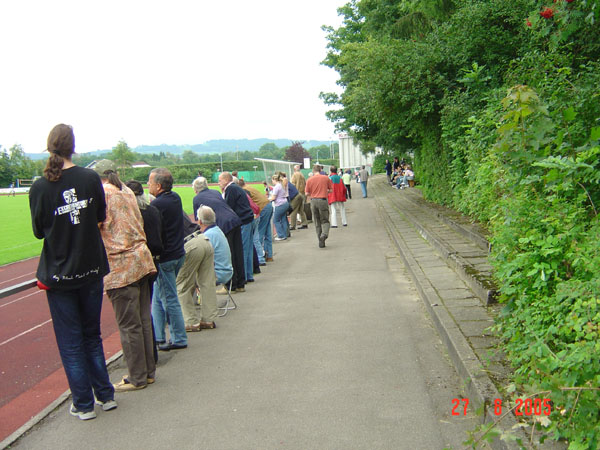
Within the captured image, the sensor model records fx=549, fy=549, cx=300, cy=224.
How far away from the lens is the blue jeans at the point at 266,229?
12.0 m

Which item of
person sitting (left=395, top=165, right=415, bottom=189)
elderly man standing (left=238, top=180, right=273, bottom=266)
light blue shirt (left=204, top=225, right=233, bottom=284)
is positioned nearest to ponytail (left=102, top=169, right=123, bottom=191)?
light blue shirt (left=204, top=225, right=233, bottom=284)

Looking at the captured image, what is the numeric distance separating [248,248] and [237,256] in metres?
0.86

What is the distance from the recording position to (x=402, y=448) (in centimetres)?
377

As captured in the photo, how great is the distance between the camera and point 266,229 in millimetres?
12422

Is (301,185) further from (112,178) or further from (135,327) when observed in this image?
(135,327)

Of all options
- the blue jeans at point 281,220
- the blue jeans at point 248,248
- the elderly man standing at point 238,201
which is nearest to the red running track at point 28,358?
the blue jeans at point 248,248

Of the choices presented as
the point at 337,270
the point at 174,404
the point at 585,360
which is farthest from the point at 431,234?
the point at 585,360

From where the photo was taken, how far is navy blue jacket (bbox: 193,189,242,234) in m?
8.73

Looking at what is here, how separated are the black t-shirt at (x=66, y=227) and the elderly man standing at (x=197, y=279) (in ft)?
7.61

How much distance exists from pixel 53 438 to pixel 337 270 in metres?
7.12

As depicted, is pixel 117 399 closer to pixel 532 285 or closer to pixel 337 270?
pixel 532 285

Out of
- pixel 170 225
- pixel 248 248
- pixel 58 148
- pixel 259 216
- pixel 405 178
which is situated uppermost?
pixel 58 148

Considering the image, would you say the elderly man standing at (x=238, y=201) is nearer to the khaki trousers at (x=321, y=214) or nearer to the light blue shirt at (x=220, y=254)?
the light blue shirt at (x=220, y=254)
